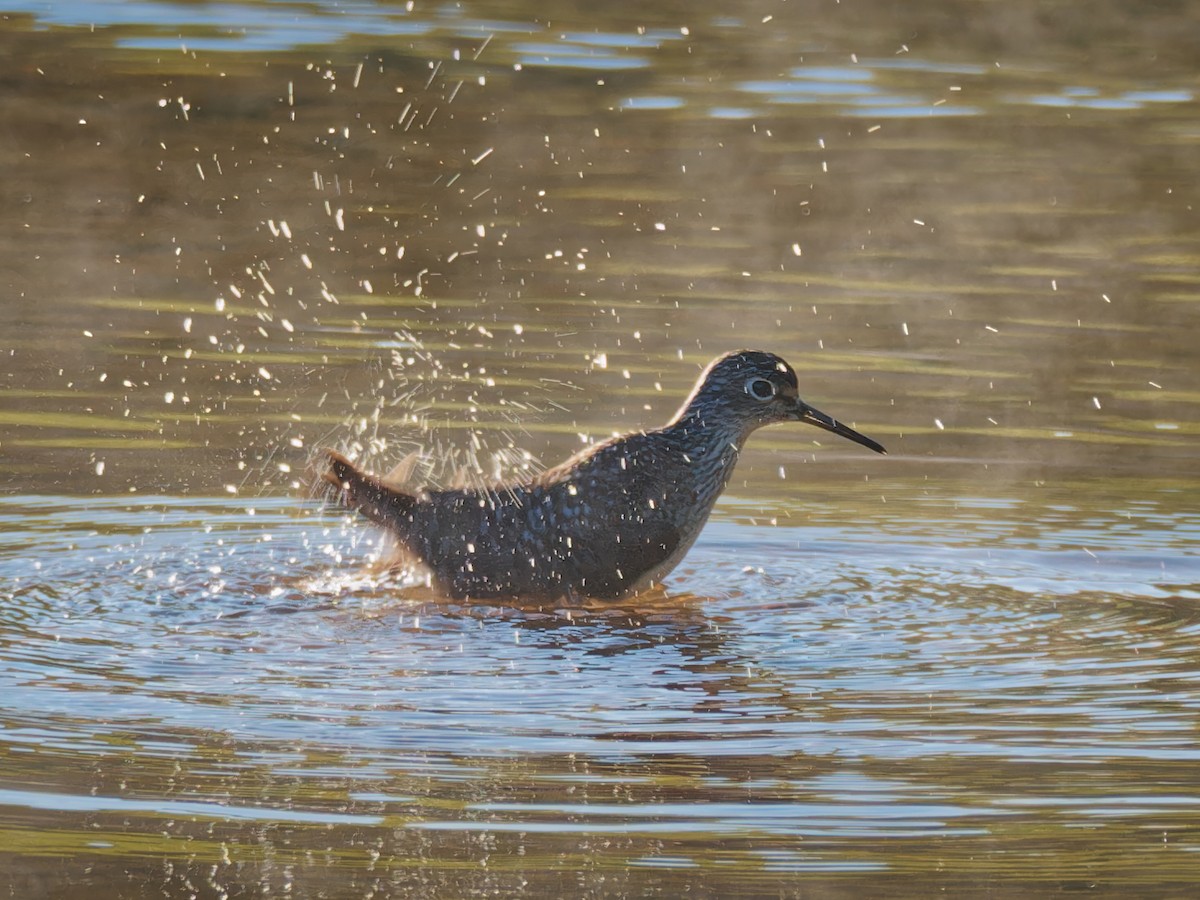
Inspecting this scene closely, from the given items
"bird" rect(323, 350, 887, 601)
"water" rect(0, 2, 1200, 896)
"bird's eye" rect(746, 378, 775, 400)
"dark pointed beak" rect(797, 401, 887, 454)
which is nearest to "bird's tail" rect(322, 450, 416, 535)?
"bird" rect(323, 350, 887, 601)

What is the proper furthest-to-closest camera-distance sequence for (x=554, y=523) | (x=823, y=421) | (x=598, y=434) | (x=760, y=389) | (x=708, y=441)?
(x=598, y=434)
(x=823, y=421)
(x=760, y=389)
(x=708, y=441)
(x=554, y=523)

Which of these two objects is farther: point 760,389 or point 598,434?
point 598,434

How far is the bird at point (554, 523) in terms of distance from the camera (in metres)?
8.74

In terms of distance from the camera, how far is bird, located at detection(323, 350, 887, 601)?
8.74 m

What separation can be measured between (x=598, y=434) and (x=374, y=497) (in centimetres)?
236

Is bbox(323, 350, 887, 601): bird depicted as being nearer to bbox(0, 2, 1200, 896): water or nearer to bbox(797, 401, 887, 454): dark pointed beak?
bbox(0, 2, 1200, 896): water

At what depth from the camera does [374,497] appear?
29.0 feet

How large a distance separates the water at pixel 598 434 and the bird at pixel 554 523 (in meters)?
0.16

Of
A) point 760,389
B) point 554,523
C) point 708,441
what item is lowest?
point 554,523

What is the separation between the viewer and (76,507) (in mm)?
9828

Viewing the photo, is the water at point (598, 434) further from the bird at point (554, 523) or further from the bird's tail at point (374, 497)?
the bird's tail at point (374, 497)

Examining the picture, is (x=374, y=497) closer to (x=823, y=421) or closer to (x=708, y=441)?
(x=708, y=441)

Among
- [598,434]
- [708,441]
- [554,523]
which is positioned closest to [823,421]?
[708,441]

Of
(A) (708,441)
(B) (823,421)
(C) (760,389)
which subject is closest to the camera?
(A) (708,441)
